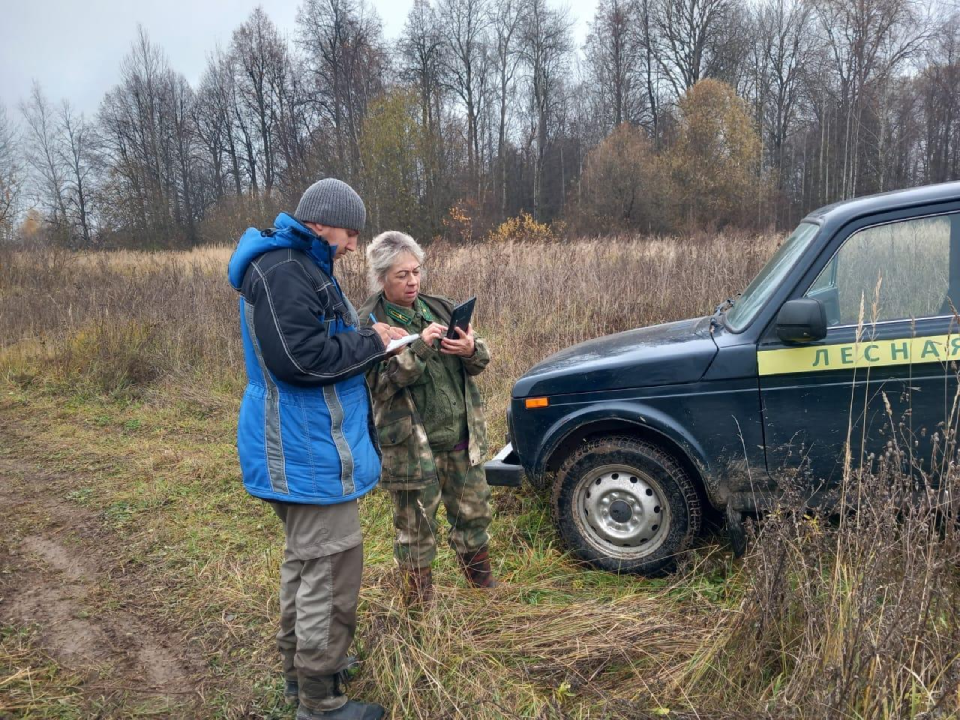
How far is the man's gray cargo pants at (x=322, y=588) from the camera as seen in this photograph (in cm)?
Result: 246

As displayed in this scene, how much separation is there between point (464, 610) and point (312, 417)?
4.18 ft

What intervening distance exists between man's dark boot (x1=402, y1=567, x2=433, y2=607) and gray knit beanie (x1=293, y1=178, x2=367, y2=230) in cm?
155

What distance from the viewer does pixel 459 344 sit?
9.75ft

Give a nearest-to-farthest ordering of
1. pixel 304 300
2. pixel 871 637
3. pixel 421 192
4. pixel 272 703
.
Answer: pixel 871 637 < pixel 304 300 < pixel 272 703 < pixel 421 192

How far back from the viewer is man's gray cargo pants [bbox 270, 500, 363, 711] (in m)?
2.46

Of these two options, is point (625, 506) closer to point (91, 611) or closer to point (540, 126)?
point (91, 611)

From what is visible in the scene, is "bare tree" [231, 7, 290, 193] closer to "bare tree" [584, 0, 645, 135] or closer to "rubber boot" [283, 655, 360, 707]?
"bare tree" [584, 0, 645, 135]

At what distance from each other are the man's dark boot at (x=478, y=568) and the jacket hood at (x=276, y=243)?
165 cm

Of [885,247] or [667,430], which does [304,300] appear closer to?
[667,430]

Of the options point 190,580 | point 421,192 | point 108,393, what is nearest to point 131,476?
point 190,580

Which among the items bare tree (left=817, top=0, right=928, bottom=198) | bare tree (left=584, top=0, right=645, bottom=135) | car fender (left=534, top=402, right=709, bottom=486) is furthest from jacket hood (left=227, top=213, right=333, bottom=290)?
bare tree (left=584, top=0, right=645, bottom=135)

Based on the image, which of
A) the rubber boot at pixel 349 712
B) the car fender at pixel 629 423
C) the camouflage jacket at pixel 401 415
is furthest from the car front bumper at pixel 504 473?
the rubber boot at pixel 349 712

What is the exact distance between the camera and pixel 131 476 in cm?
575

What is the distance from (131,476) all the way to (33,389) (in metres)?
4.01
